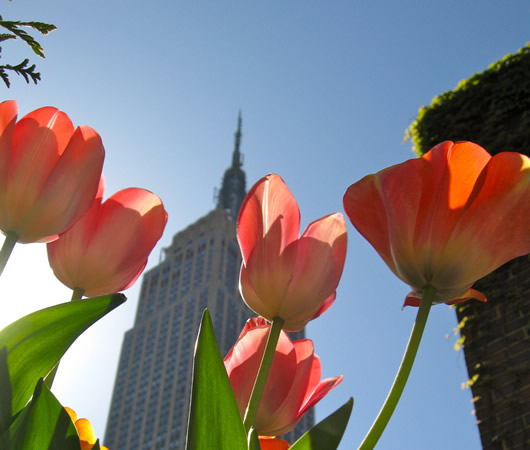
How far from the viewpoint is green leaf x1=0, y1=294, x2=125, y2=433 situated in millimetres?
231

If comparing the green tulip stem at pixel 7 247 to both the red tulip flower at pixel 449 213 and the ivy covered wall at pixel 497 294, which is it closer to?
the red tulip flower at pixel 449 213

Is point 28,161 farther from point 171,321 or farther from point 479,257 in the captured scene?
point 171,321

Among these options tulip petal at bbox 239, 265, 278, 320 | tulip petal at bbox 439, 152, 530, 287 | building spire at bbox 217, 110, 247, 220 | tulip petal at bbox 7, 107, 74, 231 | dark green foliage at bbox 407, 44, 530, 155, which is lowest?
tulip petal at bbox 239, 265, 278, 320

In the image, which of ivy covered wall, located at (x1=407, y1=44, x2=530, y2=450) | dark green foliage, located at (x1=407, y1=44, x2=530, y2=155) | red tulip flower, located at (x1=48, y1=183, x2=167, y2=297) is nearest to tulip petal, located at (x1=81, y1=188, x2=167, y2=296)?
red tulip flower, located at (x1=48, y1=183, x2=167, y2=297)

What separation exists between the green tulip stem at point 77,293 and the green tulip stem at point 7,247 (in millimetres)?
43

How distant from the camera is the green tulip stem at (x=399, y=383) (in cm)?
23

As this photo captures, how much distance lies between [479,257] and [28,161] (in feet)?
0.73

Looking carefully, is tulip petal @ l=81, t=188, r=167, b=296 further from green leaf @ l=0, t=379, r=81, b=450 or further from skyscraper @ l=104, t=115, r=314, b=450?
skyscraper @ l=104, t=115, r=314, b=450

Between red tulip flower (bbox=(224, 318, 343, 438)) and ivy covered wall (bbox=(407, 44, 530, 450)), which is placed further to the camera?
ivy covered wall (bbox=(407, 44, 530, 450))

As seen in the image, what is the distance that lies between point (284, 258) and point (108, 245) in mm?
95

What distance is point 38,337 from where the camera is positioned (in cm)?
23

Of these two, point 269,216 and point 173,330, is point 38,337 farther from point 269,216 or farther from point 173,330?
point 173,330

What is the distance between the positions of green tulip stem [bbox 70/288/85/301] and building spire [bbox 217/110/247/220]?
48.9m

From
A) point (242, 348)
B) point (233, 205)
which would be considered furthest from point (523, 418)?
point (233, 205)
